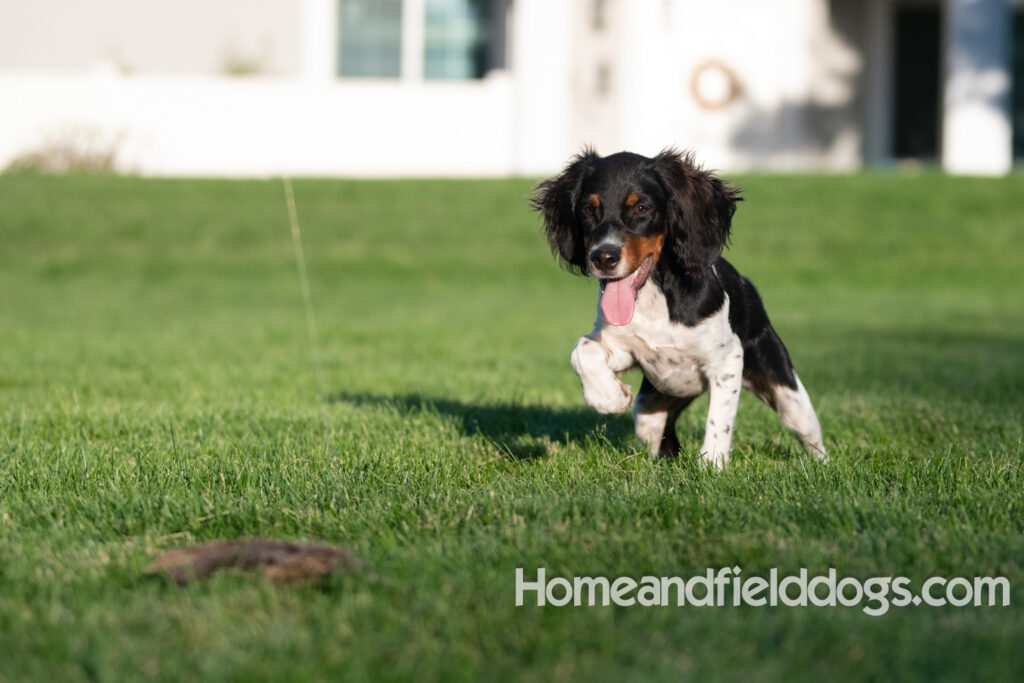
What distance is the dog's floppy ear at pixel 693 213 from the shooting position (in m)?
4.63

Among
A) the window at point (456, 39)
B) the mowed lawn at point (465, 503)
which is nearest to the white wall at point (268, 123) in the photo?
the window at point (456, 39)

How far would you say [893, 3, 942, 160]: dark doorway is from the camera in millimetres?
30172

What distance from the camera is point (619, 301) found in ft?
14.8

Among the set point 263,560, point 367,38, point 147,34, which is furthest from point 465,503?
point 147,34

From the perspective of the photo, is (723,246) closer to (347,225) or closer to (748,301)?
(748,301)

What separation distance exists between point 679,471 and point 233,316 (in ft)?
35.3

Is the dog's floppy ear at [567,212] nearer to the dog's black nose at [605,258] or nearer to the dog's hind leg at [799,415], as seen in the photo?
the dog's black nose at [605,258]

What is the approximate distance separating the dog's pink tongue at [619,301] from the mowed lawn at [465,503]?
0.59m

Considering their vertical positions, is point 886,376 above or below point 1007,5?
below

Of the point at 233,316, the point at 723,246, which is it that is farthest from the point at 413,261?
the point at 723,246

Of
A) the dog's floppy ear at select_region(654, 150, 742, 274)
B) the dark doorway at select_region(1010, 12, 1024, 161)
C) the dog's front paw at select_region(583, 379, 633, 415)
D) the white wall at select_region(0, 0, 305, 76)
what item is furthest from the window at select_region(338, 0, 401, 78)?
the dog's front paw at select_region(583, 379, 633, 415)

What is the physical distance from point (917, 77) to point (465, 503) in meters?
29.9

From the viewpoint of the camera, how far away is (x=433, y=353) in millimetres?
10062

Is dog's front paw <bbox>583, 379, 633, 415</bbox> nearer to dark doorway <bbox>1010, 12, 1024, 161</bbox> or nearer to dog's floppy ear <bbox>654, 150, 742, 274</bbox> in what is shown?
dog's floppy ear <bbox>654, 150, 742, 274</bbox>
